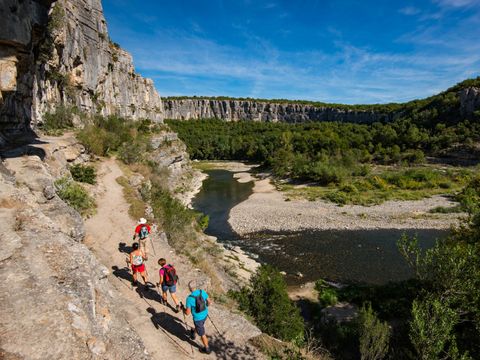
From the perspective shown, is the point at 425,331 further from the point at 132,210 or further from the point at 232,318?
the point at 132,210

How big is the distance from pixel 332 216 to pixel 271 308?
21.9m

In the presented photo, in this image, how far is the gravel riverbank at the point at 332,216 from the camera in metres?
28.0

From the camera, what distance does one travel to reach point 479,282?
9.95m

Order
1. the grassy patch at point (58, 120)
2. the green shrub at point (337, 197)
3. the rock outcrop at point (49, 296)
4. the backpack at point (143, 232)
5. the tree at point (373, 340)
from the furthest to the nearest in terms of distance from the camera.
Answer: the green shrub at point (337, 197) → the grassy patch at point (58, 120) → the backpack at point (143, 232) → the tree at point (373, 340) → the rock outcrop at point (49, 296)

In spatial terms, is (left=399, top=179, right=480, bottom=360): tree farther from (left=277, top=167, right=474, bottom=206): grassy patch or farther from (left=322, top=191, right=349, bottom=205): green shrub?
(left=277, top=167, right=474, bottom=206): grassy patch

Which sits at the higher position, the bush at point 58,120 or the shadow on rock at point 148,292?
the bush at point 58,120

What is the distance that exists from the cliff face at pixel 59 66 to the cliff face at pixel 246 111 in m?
72.4

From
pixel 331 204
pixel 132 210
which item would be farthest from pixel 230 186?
pixel 132 210

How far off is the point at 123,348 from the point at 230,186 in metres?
45.2

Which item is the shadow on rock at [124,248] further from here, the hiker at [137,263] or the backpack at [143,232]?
the hiker at [137,263]

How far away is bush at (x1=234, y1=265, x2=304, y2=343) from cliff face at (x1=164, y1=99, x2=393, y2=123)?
125m

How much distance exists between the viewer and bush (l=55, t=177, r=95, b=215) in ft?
39.3

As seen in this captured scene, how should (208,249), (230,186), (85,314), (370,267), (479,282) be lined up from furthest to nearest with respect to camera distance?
(230,186), (370,267), (208,249), (479,282), (85,314)

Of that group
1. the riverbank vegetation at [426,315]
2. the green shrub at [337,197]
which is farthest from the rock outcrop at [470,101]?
the riverbank vegetation at [426,315]
